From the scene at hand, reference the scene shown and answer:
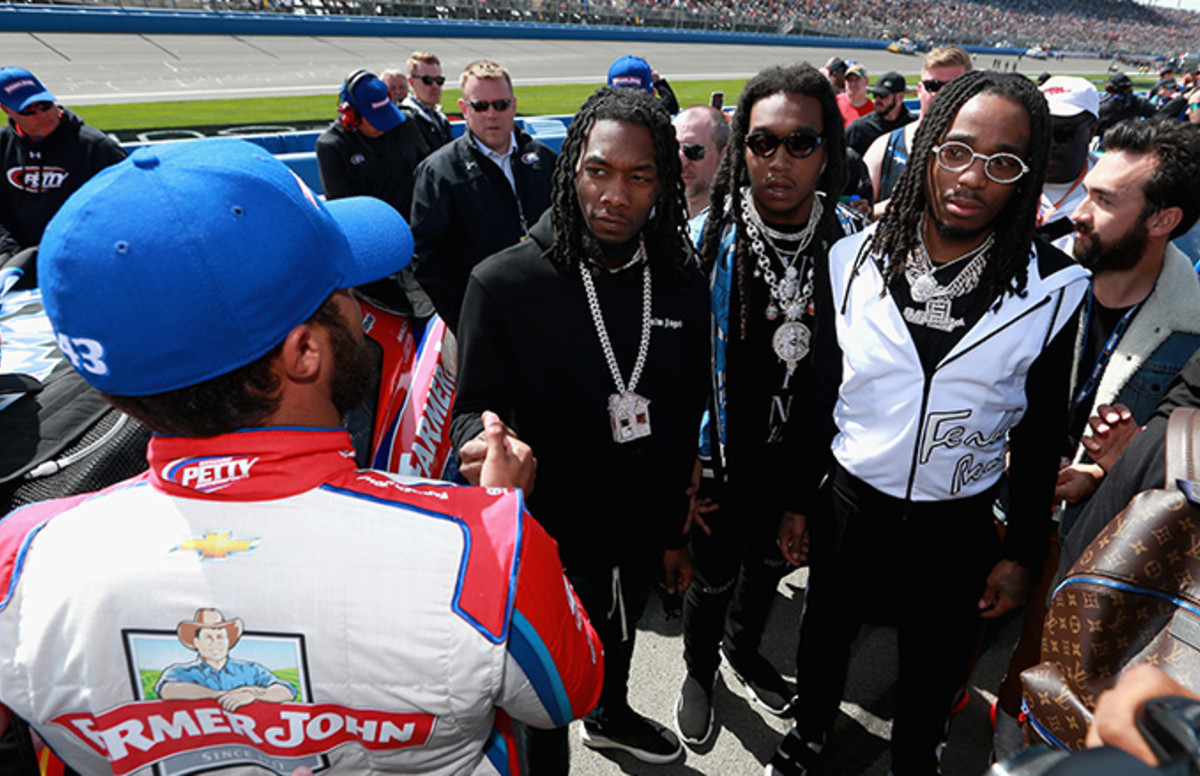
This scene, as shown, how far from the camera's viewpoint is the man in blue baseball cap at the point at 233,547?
2.99 feet

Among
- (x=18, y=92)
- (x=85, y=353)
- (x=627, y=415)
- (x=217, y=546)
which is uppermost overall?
(x=85, y=353)

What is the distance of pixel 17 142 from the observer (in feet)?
14.8

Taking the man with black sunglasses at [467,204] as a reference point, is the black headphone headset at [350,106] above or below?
above

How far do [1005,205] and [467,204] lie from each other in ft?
9.55

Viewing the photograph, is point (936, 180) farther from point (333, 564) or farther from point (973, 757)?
point (973, 757)

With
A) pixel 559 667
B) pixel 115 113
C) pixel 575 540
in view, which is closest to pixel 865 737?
pixel 575 540

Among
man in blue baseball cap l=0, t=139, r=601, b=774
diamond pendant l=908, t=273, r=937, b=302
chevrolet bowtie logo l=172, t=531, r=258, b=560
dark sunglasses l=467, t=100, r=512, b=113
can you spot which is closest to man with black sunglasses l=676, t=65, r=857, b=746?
diamond pendant l=908, t=273, r=937, b=302

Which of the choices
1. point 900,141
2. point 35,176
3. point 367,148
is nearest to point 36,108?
point 35,176

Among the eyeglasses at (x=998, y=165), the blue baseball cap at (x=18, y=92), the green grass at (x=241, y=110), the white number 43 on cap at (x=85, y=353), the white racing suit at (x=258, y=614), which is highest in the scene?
the eyeglasses at (x=998, y=165)

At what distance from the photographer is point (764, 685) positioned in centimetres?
300

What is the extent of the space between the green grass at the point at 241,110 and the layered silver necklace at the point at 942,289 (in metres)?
15.1

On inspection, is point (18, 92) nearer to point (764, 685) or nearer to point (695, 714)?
point (695, 714)

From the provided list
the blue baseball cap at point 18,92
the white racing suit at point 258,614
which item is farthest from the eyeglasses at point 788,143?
the blue baseball cap at point 18,92

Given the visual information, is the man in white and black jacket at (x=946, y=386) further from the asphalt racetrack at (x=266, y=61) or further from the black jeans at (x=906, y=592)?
the asphalt racetrack at (x=266, y=61)
